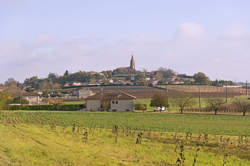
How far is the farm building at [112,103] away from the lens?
3246 inches

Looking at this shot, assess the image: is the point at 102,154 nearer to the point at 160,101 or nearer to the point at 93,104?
the point at 160,101

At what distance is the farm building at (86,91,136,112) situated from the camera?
270 feet

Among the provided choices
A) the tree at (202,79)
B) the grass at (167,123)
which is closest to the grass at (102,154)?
the grass at (167,123)

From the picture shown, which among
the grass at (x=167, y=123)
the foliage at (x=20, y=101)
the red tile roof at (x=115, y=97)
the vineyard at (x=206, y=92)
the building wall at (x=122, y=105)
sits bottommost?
the grass at (x=167, y=123)

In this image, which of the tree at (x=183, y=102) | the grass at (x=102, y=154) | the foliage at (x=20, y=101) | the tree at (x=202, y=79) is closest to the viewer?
the grass at (x=102, y=154)

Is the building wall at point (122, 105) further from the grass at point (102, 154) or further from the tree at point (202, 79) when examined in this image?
the tree at point (202, 79)

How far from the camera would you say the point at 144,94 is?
115000mm

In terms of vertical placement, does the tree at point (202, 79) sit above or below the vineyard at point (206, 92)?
above

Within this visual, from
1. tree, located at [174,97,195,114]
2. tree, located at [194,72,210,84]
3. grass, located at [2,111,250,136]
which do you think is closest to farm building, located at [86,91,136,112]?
tree, located at [174,97,195,114]

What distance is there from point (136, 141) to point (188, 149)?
13.0 feet

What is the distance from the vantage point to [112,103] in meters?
83.2

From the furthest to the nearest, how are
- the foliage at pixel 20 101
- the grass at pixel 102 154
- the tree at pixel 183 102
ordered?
1. the foliage at pixel 20 101
2. the tree at pixel 183 102
3. the grass at pixel 102 154

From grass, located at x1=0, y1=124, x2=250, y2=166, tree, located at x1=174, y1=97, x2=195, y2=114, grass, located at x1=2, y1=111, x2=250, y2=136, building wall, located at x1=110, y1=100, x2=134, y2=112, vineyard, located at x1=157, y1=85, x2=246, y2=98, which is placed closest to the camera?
grass, located at x1=0, y1=124, x2=250, y2=166

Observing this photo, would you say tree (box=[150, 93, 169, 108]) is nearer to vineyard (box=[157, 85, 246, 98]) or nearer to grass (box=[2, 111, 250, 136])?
vineyard (box=[157, 85, 246, 98])
